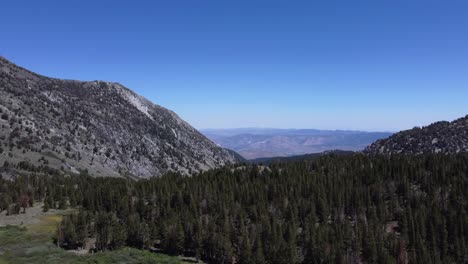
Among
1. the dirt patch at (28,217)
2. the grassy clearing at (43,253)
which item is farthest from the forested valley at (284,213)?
the grassy clearing at (43,253)

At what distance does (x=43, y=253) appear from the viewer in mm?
72188

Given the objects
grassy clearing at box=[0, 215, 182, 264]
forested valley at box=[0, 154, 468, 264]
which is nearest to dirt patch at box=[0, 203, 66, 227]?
forested valley at box=[0, 154, 468, 264]

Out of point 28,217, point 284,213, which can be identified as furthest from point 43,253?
point 284,213

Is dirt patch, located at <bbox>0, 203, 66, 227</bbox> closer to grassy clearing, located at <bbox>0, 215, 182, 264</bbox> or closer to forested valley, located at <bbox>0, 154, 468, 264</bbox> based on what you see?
forested valley, located at <bbox>0, 154, 468, 264</bbox>

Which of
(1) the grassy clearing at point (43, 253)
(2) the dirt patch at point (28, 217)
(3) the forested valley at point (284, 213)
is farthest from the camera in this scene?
(2) the dirt patch at point (28, 217)

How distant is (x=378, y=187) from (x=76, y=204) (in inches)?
3605

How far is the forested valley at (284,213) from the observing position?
83356 mm

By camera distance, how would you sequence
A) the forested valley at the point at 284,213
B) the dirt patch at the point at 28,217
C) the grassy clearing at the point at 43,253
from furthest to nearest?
the dirt patch at the point at 28,217, the forested valley at the point at 284,213, the grassy clearing at the point at 43,253

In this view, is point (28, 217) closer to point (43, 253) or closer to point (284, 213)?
point (43, 253)

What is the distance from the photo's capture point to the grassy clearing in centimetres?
6950

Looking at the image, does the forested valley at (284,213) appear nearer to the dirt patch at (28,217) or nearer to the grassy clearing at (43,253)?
the dirt patch at (28,217)

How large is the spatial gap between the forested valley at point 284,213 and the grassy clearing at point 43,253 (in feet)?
11.1

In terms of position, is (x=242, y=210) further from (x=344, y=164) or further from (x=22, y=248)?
(x=344, y=164)

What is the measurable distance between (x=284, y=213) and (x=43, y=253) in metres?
62.2
